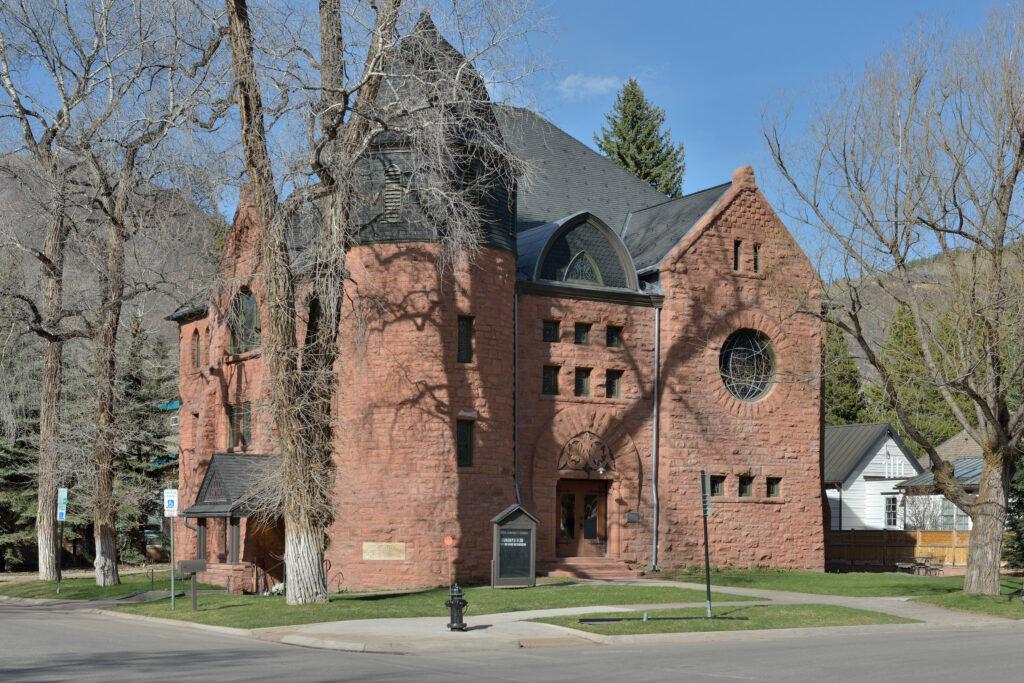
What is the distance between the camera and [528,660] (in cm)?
1633

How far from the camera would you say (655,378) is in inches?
1342

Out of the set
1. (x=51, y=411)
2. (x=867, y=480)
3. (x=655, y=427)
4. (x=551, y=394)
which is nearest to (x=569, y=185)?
(x=551, y=394)

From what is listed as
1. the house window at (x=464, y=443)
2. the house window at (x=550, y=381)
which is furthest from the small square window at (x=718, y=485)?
the house window at (x=464, y=443)

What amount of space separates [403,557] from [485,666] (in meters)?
13.8

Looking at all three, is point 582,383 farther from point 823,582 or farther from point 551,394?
point 823,582

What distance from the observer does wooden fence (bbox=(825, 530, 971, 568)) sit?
43.6 meters

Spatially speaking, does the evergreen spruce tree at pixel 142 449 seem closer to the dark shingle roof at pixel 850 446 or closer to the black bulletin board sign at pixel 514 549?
the black bulletin board sign at pixel 514 549

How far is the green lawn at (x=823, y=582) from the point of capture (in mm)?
28459

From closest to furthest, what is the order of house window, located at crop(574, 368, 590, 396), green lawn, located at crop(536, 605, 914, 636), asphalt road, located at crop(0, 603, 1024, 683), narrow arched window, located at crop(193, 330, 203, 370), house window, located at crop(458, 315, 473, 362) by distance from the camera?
1. asphalt road, located at crop(0, 603, 1024, 683)
2. green lawn, located at crop(536, 605, 914, 636)
3. house window, located at crop(458, 315, 473, 362)
4. house window, located at crop(574, 368, 590, 396)
5. narrow arched window, located at crop(193, 330, 203, 370)

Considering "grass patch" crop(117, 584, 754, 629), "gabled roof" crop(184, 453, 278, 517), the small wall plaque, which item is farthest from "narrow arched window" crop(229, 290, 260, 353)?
"grass patch" crop(117, 584, 754, 629)

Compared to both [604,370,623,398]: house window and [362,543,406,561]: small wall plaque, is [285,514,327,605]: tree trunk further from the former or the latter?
[604,370,623,398]: house window

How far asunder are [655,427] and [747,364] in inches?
153

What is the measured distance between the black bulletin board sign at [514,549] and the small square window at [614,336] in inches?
302

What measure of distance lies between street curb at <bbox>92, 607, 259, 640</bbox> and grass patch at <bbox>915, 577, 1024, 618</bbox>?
14024mm
